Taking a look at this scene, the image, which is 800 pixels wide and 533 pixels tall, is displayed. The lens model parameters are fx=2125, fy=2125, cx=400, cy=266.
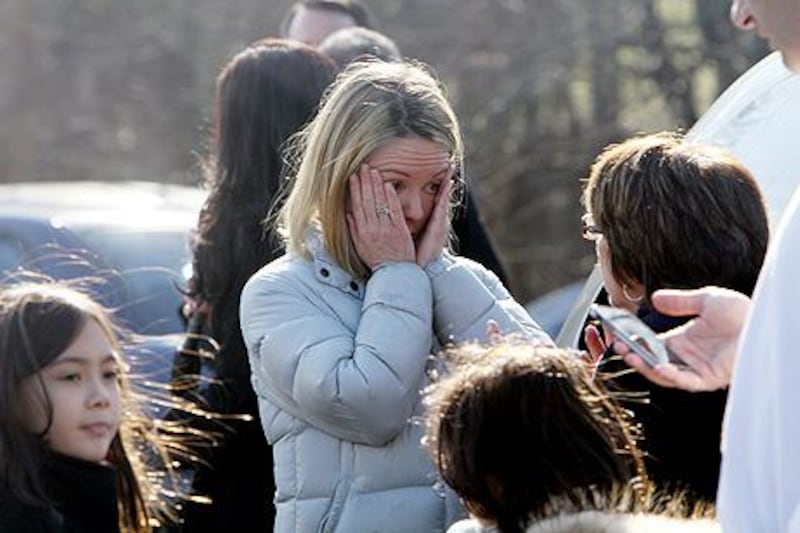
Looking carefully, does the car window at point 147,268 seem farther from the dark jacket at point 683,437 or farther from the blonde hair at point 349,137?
the dark jacket at point 683,437

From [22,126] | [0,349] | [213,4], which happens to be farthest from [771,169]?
[22,126]

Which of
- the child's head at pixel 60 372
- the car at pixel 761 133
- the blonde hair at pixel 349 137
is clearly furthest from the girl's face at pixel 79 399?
the car at pixel 761 133

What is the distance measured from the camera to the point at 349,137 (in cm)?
421

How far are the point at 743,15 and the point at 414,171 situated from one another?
1.28 metres

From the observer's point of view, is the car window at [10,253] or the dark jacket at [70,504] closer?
the dark jacket at [70,504]

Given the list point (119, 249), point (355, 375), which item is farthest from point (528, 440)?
point (119, 249)

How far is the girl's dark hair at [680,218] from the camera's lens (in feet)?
12.4

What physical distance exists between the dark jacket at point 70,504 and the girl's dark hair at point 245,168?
657 mm

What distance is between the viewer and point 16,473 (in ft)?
14.0

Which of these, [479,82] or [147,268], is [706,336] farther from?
[479,82]

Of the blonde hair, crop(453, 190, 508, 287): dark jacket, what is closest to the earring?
the blonde hair

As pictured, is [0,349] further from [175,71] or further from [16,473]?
[175,71]

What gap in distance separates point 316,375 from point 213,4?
11.1 metres

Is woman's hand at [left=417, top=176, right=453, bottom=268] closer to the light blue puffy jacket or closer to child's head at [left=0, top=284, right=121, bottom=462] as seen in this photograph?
the light blue puffy jacket
